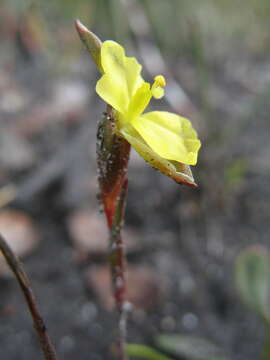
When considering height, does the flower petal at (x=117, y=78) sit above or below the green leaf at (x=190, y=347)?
above

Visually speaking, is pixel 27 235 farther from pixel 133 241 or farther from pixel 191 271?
pixel 191 271

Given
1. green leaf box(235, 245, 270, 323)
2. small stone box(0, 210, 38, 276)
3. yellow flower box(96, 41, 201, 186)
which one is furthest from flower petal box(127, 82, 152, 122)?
small stone box(0, 210, 38, 276)

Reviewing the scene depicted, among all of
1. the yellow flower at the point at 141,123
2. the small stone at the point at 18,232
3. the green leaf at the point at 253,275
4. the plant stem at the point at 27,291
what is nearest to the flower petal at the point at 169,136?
the yellow flower at the point at 141,123

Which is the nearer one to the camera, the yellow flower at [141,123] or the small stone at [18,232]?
the yellow flower at [141,123]

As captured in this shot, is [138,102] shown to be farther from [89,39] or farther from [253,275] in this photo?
[253,275]

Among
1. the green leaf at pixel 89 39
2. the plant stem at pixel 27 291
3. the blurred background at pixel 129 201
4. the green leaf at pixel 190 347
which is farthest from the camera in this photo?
the blurred background at pixel 129 201

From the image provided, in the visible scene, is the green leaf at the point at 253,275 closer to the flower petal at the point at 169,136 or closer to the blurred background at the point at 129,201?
the blurred background at the point at 129,201
